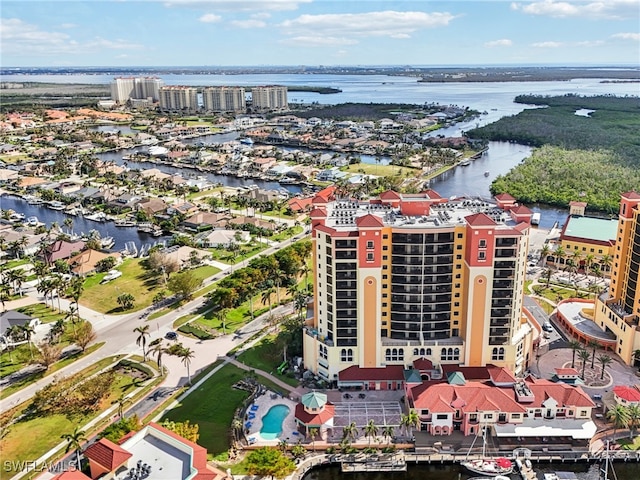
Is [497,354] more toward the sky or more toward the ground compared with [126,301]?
more toward the sky

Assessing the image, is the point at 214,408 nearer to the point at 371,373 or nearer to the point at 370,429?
the point at 370,429

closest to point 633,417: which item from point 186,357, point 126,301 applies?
point 186,357

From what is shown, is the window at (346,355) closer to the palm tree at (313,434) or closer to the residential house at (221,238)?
the palm tree at (313,434)

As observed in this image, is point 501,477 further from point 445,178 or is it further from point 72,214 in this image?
point 445,178

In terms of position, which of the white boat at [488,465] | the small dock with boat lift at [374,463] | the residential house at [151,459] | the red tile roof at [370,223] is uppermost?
the red tile roof at [370,223]

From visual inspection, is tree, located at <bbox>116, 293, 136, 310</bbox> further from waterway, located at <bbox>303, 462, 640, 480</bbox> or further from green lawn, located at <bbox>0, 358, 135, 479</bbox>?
waterway, located at <bbox>303, 462, 640, 480</bbox>

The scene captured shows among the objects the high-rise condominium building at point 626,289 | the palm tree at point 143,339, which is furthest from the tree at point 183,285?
the high-rise condominium building at point 626,289

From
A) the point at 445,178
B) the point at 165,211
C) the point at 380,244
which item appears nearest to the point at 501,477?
the point at 380,244
